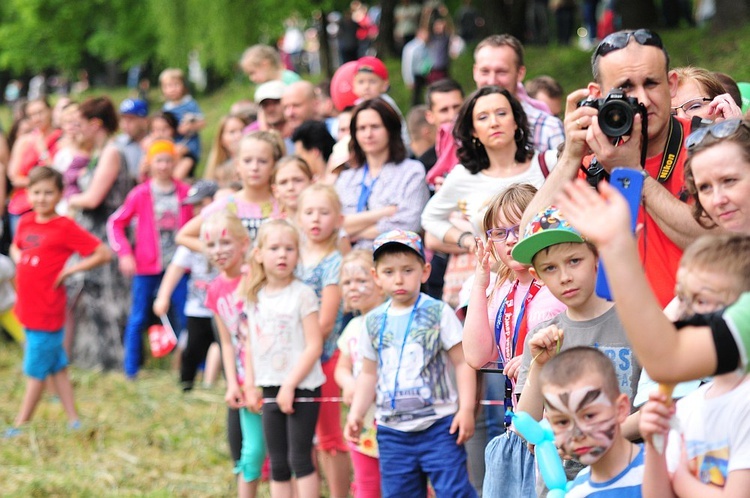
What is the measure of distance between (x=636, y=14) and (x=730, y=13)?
1644 mm

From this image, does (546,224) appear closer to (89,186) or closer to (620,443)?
(620,443)

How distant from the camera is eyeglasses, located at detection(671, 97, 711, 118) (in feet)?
13.9

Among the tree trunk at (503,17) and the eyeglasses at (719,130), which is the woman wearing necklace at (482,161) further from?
the tree trunk at (503,17)

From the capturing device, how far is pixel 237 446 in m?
6.18

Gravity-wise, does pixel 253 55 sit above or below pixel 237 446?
above

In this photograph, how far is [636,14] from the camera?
1586 centimetres

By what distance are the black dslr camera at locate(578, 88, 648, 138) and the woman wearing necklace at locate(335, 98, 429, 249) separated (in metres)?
2.83

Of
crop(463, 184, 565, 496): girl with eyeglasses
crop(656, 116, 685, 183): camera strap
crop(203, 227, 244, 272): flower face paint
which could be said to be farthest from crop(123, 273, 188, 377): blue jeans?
crop(656, 116, 685, 183): camera strap

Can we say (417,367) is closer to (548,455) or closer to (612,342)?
(612,342)

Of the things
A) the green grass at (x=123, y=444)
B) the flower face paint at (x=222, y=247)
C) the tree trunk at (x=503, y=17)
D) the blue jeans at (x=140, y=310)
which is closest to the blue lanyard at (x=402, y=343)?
the flower face paint at (x=222, y=247)

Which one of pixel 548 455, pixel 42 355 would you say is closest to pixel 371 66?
pixel 42 355

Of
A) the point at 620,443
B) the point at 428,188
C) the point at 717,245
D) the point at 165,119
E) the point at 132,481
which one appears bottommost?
the point at 132,481

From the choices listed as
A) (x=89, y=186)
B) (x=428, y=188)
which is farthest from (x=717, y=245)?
(x=89, y=186)

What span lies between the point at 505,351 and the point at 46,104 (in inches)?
346
